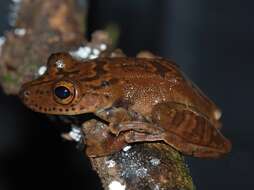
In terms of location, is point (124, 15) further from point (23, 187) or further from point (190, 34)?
point (23, 187)

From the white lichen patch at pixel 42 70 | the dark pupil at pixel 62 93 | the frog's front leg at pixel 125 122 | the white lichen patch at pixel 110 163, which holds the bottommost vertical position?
the white lichen patch at pixel 110 163

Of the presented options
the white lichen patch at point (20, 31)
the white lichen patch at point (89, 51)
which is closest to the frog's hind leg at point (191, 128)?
the white lichen patch at point (89, 51)

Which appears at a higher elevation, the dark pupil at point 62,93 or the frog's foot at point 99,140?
the dark pupil at point 62,93

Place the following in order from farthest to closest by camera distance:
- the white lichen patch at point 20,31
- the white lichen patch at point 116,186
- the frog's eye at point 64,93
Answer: the white lichen patch at point 20,31, the frog's eye at point 64,93, the white lichen patch at point 116,186

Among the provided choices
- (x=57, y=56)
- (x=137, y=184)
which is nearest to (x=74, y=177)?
(x=57, y=56)

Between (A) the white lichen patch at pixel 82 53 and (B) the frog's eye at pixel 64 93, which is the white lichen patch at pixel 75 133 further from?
(A) the white lichen patch at pixel 82 53

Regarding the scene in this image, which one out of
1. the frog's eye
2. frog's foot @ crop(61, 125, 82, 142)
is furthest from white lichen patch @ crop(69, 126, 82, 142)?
the frog's eye

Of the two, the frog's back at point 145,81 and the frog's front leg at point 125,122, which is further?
the frog's back at point 145,81

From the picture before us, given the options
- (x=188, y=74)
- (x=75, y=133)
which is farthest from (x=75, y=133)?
(x=188, y=74)
